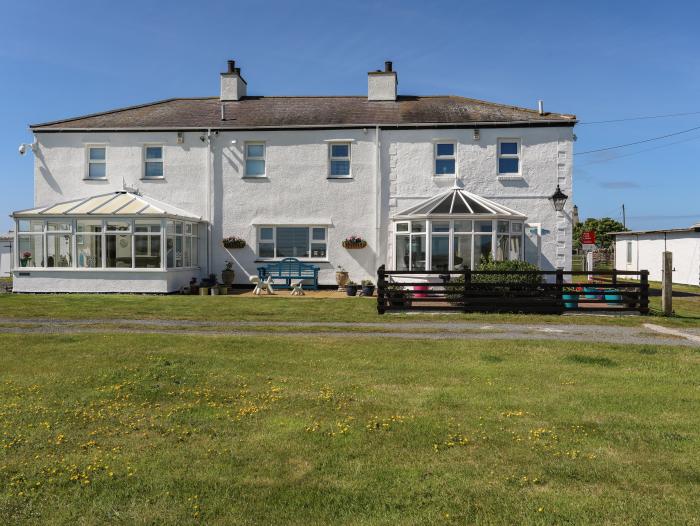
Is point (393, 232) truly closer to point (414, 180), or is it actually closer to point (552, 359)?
point (414, 180)

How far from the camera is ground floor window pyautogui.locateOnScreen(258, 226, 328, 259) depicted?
2303 centimetres

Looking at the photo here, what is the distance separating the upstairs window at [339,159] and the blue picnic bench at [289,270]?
3791 millimetres

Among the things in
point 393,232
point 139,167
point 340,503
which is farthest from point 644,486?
point 139,167

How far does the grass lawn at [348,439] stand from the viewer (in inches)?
162

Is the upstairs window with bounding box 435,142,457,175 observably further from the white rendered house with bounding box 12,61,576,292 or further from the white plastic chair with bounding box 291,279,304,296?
the white plastic chair with bounding box 291,279,304,296

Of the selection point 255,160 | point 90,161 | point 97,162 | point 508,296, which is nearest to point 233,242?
point 255,160

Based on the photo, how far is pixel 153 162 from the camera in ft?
77.8

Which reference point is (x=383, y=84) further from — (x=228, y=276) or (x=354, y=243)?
(x=228, y=276)

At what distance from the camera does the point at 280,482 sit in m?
4.50

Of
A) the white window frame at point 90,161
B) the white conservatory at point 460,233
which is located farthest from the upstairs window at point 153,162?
the white conservatory at point 460,233

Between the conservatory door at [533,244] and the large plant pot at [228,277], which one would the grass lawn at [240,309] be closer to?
the large plant pot at [228,277]

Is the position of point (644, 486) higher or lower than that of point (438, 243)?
lower

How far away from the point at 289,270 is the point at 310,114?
6612 mm

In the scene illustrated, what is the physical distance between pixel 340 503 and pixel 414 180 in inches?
753
